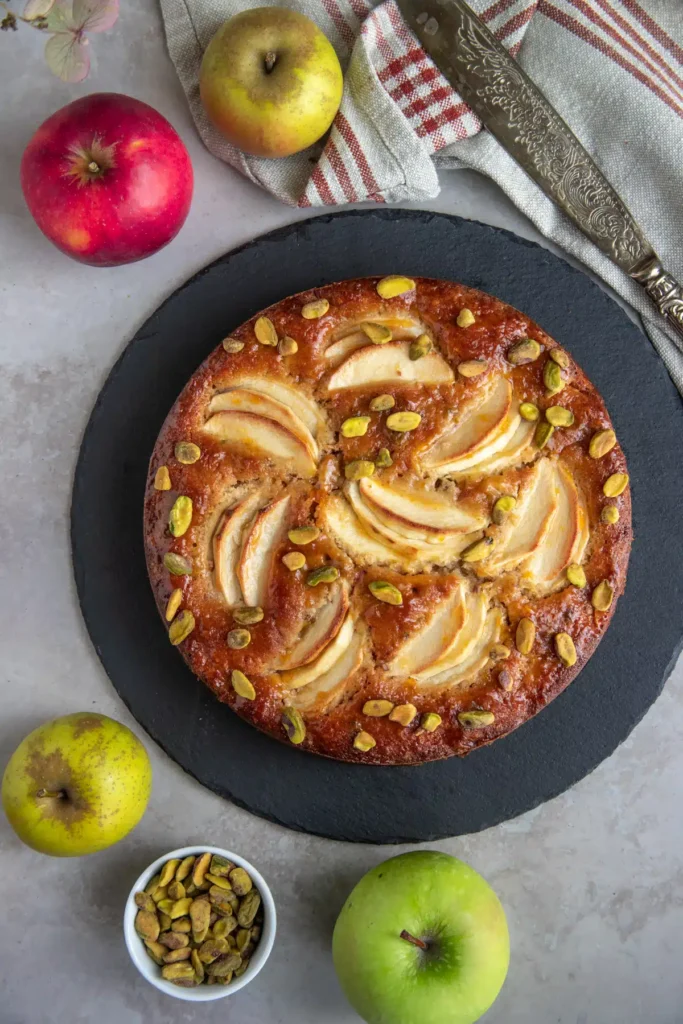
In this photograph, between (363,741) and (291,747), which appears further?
(291,747)

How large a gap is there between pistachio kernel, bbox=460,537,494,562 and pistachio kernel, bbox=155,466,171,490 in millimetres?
842

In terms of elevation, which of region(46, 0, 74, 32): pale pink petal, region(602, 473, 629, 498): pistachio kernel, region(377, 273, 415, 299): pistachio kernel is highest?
region(46, 0, 74, 32): pale pink petal

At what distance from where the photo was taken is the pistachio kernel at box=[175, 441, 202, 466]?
95.3 inches

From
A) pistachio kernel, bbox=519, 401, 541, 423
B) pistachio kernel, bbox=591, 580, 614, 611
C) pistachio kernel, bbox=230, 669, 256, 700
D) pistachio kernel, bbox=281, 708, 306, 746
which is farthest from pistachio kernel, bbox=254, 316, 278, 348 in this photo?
pistachio kernel, bbox=591, 580, 614, 611

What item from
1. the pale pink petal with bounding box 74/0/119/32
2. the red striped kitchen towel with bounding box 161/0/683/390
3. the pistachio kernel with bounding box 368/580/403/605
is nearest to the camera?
the pistachio kernel with bounding box 368/580/403/605

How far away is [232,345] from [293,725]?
1068mm

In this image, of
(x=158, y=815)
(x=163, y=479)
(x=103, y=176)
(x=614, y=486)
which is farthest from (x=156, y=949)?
(x=103, y=176)

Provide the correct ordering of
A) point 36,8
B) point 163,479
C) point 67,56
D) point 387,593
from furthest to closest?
point 67,56
point 36,8
point 163,479
point 387,593

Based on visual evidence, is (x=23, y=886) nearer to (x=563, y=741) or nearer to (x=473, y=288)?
(x=563, y=741)

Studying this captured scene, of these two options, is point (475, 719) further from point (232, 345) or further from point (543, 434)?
point (232, 345)

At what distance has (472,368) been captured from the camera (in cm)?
241

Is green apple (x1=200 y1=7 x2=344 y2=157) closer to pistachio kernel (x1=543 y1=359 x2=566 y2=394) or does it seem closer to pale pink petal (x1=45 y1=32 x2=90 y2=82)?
pale pink petal (x1=45 y1=32 x2=90 y2=82)

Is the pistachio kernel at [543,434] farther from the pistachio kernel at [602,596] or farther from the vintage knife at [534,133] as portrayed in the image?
the vintage knife at [534,133]

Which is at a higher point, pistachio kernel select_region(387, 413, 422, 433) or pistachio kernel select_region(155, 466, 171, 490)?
pistachio kernel select_region(387, 413, 422, 433)
